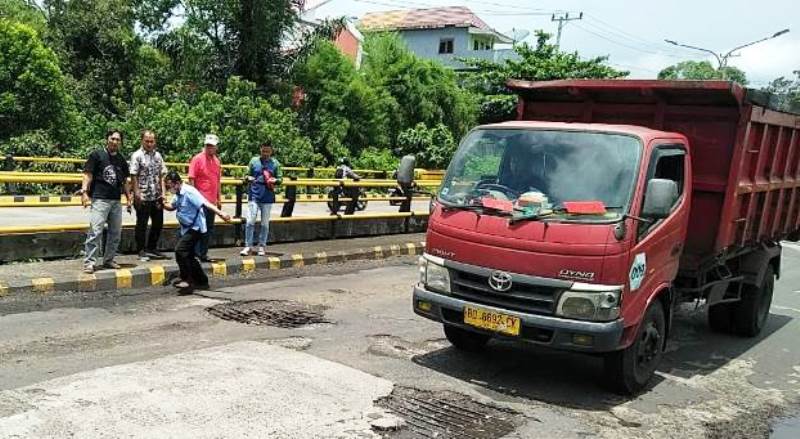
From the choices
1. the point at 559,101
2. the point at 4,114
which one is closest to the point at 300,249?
the point at 559,101

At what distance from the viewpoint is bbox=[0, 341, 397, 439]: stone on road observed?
13.8 ft

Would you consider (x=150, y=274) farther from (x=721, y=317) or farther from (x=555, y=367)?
(x=721, y=317)

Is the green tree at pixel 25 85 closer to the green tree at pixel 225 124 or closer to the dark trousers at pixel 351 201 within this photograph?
the green tree at pixel 225 124

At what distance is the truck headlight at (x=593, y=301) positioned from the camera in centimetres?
510

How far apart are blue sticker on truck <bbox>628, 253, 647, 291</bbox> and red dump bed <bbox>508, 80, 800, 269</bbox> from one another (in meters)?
1.44

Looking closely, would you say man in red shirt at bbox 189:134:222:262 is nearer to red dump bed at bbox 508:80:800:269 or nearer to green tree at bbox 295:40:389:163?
red dump bed at bbox 508:80:800:269

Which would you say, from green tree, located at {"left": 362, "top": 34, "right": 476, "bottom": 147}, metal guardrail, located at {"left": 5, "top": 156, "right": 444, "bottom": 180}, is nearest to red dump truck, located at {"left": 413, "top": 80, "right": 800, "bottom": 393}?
metal guardrail, located at {"left": 5, "top": 156, "right": 444, "bottom": 180}

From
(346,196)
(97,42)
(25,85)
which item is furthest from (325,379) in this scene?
(97,42)

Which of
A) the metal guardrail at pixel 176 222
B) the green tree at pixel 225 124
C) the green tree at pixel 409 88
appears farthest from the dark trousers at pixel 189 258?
the green tree at pixel 409 88

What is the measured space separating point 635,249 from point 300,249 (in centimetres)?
734

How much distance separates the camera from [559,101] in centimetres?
755

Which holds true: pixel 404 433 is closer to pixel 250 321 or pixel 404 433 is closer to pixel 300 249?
pixel 250 321

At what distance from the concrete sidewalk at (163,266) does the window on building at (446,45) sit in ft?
150

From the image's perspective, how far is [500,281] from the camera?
5355 mm
